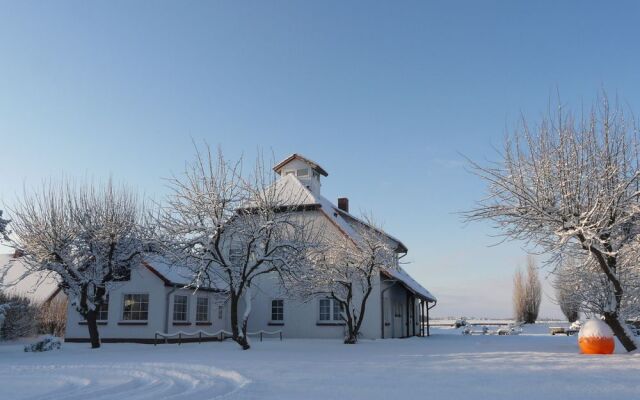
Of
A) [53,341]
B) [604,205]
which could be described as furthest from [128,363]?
[604,205]

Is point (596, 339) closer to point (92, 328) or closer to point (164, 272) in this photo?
point (164, 272)

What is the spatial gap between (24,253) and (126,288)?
4.71 metres

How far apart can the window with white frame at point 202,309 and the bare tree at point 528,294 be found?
38474mm

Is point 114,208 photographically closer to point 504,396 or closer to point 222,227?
point 222,227

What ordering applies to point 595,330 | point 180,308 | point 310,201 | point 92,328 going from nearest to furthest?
point 595,330, point 92,328, point 180,308, point 310,201

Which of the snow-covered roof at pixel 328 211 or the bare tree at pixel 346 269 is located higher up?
the snow-covered roof at pixel 328 211

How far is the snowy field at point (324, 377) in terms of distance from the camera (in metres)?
8.70

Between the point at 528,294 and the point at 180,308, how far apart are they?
41.4m

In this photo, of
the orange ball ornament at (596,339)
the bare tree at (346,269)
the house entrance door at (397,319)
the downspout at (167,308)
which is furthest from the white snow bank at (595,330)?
the downspout at (167,308)

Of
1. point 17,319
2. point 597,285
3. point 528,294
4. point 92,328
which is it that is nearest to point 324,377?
point 597,285

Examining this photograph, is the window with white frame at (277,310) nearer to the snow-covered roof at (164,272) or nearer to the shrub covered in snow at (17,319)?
the snow-covered roof at (164,272)

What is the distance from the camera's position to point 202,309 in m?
26.1

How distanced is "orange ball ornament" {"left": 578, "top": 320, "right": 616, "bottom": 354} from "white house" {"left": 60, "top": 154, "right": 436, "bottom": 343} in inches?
384

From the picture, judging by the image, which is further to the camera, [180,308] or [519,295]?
[519,295]
